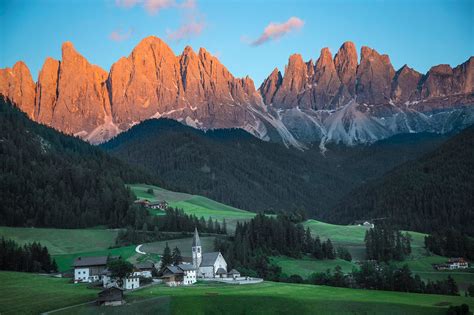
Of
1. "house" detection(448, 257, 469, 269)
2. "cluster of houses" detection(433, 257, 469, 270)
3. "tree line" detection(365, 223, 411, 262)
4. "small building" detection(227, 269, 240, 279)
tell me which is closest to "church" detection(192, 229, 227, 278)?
"small building" detection(227, 269, 240, 279)

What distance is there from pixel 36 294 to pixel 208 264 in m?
38.1

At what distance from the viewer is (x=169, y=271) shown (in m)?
114

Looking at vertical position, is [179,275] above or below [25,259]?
below

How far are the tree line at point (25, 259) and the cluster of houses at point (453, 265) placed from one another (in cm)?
8587

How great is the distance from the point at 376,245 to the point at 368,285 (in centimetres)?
4589

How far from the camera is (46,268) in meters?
132

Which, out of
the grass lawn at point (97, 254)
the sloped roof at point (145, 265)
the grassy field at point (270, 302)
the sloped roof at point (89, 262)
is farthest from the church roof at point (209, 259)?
the grassy field at point (270, 302)

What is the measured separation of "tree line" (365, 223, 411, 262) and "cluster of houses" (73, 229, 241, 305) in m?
50.3

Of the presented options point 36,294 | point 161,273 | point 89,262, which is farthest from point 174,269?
point 36,294

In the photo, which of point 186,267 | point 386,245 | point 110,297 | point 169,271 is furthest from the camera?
point 386,245

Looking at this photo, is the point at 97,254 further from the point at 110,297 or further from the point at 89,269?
the point at 110,297

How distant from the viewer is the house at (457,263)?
508 feet

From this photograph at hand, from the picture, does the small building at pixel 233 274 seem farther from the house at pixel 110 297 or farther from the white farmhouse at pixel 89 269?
the house at pixel 110 297

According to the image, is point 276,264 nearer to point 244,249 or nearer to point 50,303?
point 244,249
